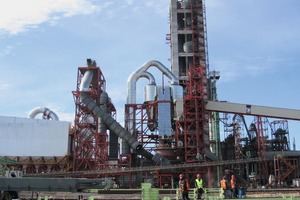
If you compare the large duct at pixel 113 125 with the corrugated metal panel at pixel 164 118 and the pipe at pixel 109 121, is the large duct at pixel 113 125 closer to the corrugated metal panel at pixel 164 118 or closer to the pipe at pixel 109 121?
the pipe at pixel 109 121

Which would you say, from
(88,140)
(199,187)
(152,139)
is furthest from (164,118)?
(199,187)

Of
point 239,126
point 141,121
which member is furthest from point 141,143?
point 239,126

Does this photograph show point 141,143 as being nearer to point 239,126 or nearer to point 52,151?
point 52,151

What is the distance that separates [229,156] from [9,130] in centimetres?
3331

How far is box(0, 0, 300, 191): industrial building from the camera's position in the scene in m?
46.9

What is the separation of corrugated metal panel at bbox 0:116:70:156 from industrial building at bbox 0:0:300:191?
14cm

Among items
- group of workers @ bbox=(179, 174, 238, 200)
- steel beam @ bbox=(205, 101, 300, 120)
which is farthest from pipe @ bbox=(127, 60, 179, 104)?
group of workers @ bbox=(179, 174, 238, 200)

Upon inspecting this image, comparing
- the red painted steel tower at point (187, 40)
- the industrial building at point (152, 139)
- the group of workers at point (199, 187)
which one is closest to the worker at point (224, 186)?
the group of workers at point (199, 187)

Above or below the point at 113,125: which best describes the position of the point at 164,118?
→ above

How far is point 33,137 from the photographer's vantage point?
5341 cm

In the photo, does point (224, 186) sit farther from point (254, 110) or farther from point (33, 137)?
point (33, 137)

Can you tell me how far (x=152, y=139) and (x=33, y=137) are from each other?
Result: 17.1 m

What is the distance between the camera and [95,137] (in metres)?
50.3

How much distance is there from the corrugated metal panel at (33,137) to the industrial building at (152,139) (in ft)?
0.45
